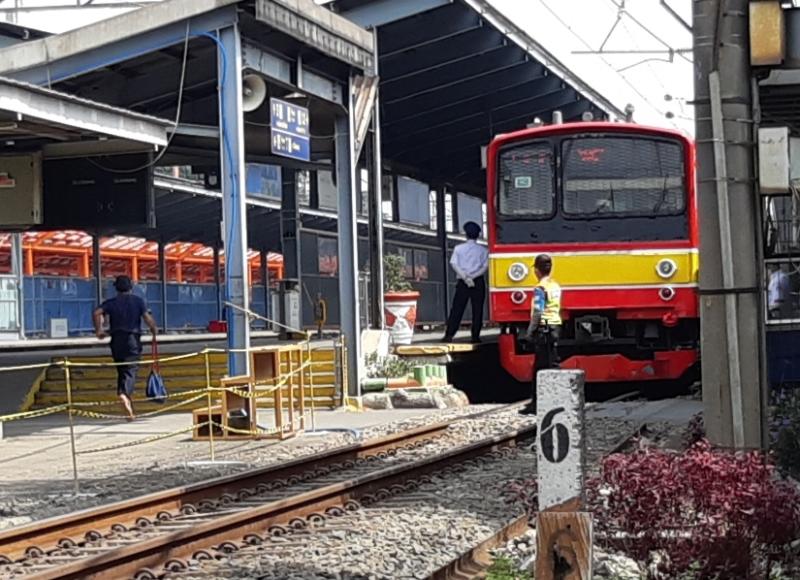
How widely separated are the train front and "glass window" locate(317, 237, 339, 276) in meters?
12.1

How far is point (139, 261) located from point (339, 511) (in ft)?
91.4

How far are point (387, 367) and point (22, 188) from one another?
225 inches

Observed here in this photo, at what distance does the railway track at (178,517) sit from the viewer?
729 cm

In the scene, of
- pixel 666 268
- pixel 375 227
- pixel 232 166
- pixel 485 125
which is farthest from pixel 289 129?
pixel 485 125

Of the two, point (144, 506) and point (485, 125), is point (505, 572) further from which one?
point (485, 125)

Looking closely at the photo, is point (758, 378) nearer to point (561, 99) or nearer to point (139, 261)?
point (561, 99)

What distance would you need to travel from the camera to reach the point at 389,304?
22438 mm

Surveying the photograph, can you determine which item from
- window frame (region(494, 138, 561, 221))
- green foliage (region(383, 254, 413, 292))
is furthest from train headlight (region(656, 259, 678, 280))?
green foliage (region(383, 254, 413, 292))

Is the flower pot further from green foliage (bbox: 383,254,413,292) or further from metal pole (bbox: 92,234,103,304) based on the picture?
metal pole (bbox: 92,234,103,304)

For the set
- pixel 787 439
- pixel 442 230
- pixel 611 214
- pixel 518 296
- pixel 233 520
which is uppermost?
pixel 442 230

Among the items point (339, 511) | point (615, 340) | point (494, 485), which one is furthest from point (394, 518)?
point (615, 340)

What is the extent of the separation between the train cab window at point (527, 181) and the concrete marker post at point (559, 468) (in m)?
11.8

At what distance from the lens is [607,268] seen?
16.4m

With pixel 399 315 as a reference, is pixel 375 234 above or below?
above
